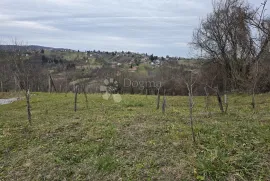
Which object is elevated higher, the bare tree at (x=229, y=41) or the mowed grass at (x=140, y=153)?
the bare tree at (x=229, y=41)

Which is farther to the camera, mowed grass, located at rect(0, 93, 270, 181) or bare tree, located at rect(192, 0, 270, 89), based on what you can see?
bare tree, located at rect(192, 0, 270, 89)

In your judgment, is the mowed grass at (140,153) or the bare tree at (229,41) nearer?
the mowed grass at (140,153)

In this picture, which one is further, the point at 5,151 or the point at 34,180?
the point at 5,151

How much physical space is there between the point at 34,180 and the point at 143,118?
3.58m

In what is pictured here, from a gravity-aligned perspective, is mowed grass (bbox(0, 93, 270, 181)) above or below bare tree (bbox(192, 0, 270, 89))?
below

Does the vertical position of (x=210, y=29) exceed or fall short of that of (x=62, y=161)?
it exceeds it

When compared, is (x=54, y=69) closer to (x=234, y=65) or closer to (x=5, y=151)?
(x=234, y=65)

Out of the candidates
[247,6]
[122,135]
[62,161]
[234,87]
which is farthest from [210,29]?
[62,161]

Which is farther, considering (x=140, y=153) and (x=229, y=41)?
(x=229, y=41)

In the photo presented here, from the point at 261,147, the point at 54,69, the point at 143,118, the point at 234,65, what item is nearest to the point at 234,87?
the point at 234,65

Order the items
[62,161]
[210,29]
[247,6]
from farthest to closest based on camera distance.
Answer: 1. [210,29]
2. [247,6]
3. [62,161]

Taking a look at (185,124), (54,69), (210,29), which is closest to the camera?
(185,124)

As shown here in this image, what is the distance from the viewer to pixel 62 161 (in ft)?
13.7

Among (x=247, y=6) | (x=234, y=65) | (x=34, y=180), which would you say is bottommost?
(x=34, y=180)
